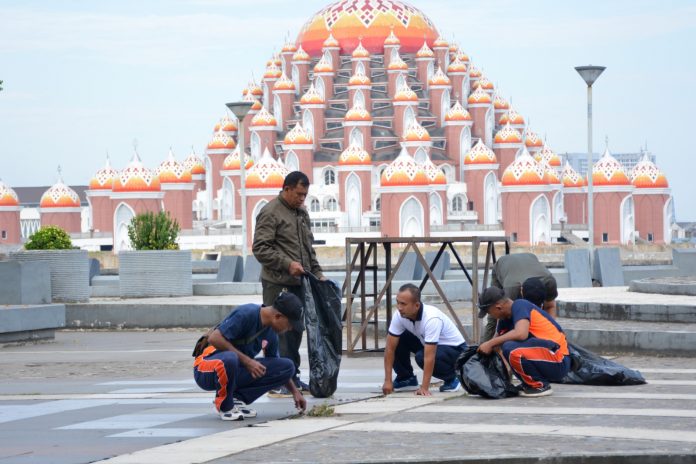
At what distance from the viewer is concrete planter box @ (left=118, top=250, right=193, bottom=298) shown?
826 inches

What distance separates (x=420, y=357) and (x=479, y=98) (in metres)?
68.3

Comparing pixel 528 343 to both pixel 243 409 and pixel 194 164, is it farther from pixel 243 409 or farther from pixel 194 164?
pixel 194 164

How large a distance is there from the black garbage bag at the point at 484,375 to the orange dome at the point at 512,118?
73.1 m

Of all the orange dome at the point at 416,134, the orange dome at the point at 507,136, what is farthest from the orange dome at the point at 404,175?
the orange dome at the point at 507,136

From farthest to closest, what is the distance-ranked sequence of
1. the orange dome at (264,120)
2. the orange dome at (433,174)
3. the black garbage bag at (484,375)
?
the orange dome at (264,120)
the orange dome at (433,174)
the black garbage bag at (484,375)

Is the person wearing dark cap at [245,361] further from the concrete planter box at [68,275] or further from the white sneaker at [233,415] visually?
the concrete planter box at [68,275]

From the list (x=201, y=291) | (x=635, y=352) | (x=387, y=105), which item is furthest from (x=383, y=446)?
(x=387, y=105)

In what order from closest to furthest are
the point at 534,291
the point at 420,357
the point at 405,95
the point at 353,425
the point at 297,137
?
the point at 353,425 → the point at 420,357 → the point at 534,291 → the point at 297,137 → the point at 405,95

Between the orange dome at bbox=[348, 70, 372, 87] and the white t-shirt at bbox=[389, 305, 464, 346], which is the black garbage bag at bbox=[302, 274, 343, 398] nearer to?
the white t-shirt at bbox=[389, 305, 464, 346]

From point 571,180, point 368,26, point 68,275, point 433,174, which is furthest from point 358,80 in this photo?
point 68,275

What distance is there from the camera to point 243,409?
29.4 feet

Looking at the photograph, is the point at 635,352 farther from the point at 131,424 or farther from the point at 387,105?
the point at 387,105

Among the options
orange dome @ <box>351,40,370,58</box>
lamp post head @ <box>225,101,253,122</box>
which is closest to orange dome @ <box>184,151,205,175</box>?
orange dome @ <box>351,40,370,58</box>

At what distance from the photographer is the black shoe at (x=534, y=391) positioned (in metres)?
9.71
